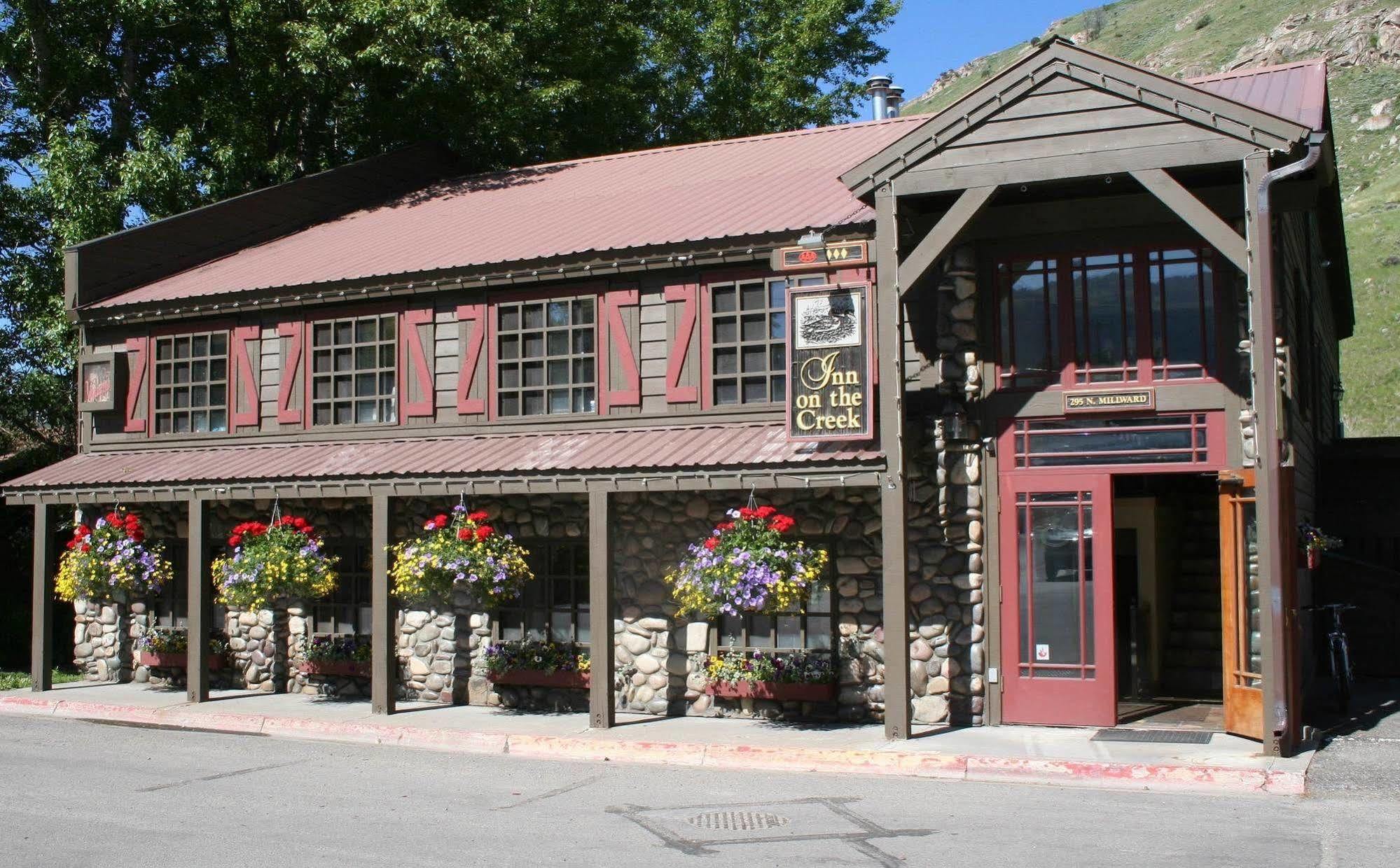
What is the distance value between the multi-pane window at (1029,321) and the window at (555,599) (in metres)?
5.18

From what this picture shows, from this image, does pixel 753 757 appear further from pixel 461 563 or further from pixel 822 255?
pixel 822 255

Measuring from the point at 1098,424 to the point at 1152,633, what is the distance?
3.70m

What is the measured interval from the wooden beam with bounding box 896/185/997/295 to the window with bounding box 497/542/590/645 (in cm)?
512

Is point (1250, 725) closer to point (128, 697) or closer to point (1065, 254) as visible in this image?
point (1065, 254)

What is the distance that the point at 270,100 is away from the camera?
2480cm

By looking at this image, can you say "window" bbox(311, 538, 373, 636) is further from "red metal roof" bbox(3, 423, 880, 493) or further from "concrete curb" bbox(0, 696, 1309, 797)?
"concrete curb" bbox(0, 696, 1309, 797)

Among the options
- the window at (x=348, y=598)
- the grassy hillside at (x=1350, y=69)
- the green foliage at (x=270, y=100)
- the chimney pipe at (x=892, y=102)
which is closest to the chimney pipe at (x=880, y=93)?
the chimney pipe at (x=892, y=102)

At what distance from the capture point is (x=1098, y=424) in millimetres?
12828

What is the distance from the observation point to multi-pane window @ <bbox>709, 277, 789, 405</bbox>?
14344 mm

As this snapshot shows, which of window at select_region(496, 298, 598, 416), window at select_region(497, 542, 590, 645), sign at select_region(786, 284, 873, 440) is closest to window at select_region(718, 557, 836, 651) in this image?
sign at select_region(786, 284, 873, 440)

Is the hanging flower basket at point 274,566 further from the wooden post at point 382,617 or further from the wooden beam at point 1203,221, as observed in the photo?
the wooden beam at point 1203,221

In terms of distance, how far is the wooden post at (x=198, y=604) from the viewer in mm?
15906

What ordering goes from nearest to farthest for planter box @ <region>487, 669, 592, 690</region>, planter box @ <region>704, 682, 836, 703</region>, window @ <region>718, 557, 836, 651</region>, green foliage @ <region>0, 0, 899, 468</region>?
planter box @ <region>704, 682, 836, 703</region> < window @ <region>718, 557, 836, 651</region> < planter box @ <region>487, 669, 592, 690</region> < green foliage @ <region>0, 0, 899, 468</region>

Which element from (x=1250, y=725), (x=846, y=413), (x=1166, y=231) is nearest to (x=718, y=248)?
(x=846, y=413)
